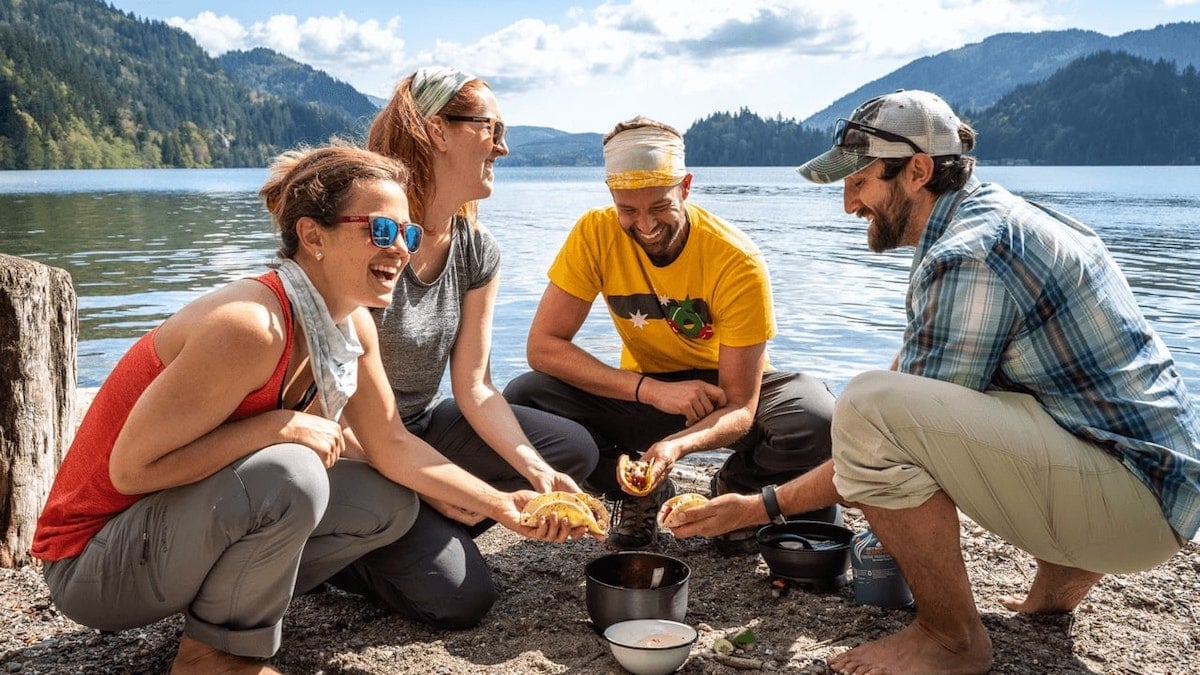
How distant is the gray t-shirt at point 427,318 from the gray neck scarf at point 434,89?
502 millimetres

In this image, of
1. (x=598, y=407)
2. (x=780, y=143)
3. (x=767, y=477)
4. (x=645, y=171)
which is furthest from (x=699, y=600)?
(x=780, y=143)

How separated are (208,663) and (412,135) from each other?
2.23 meters

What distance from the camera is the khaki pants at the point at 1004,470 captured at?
3326 millimetres

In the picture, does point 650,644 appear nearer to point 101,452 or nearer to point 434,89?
point 101,452

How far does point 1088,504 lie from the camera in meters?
3.34

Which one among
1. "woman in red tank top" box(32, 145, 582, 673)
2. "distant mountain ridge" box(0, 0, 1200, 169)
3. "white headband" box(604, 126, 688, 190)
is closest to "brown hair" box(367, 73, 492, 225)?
"white headband" box(604, 126, 688, 190)

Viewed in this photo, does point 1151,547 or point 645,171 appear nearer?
point 1151,547

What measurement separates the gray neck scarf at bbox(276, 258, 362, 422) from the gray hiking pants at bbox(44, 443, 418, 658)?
0.74 ft

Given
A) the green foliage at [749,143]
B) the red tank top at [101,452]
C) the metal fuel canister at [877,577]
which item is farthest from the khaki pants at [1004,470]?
the green foliage at [749,143]

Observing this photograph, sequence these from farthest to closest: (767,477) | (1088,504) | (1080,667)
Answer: (767,477) → (1080,667) → (1088,504)

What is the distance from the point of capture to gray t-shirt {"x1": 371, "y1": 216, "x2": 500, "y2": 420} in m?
4.34

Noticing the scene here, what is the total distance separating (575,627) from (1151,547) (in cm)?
209

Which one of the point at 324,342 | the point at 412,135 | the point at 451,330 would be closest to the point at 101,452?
the point at 324,342

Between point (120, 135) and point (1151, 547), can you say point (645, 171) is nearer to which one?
point (1151, 547)
